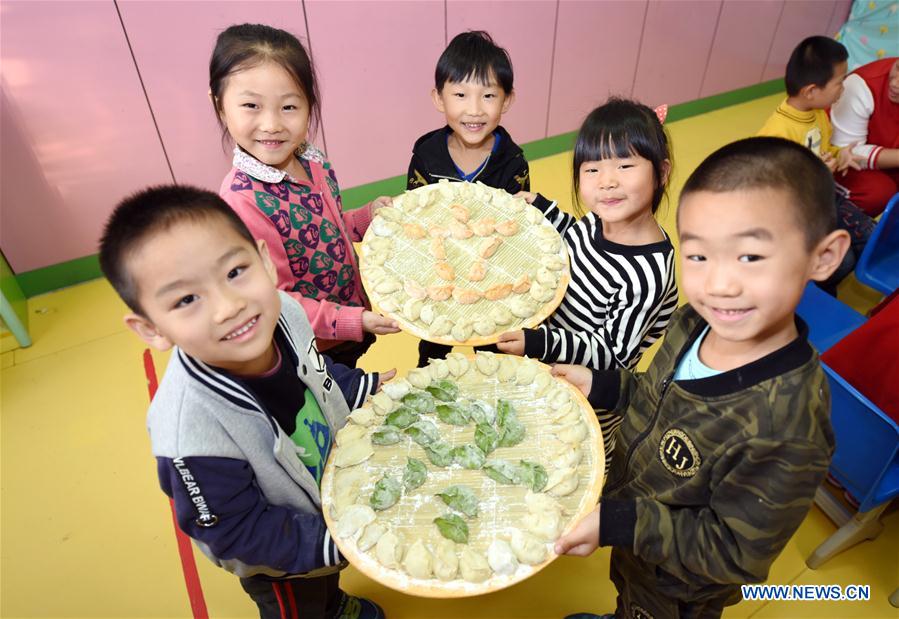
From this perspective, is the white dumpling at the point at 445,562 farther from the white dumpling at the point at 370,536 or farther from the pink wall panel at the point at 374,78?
the pink wall panel at the point at 374,78

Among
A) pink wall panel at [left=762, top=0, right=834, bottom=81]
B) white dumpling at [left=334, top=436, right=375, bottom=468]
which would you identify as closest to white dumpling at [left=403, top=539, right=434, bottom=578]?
white dumpling at [left=334, top=436, right=375, bottom=468]

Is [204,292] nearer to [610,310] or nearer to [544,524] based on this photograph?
[544,524]

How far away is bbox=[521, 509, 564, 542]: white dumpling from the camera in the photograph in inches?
43.5

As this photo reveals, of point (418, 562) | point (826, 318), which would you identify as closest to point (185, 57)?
point (418, 562)

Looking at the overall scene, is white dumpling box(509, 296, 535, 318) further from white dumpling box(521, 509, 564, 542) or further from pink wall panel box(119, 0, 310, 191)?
pink wall panel box(119, 0, 310, 191)

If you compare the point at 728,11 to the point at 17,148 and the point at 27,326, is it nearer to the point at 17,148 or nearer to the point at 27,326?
the point at 17,148

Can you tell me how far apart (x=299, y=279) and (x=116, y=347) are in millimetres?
1611

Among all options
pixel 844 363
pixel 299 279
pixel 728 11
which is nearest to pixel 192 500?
pixel 299 279

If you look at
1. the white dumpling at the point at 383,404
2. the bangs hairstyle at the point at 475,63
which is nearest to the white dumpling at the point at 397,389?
the white dumpling at the point at 383,404

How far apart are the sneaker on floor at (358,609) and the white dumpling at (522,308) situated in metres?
1.00

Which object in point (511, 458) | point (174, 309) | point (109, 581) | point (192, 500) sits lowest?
point (109, 581)

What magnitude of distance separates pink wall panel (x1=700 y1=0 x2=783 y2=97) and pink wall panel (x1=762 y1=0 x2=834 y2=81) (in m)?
0.09

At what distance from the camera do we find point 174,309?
0.96 m

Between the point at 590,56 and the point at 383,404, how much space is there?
3.49 meters
